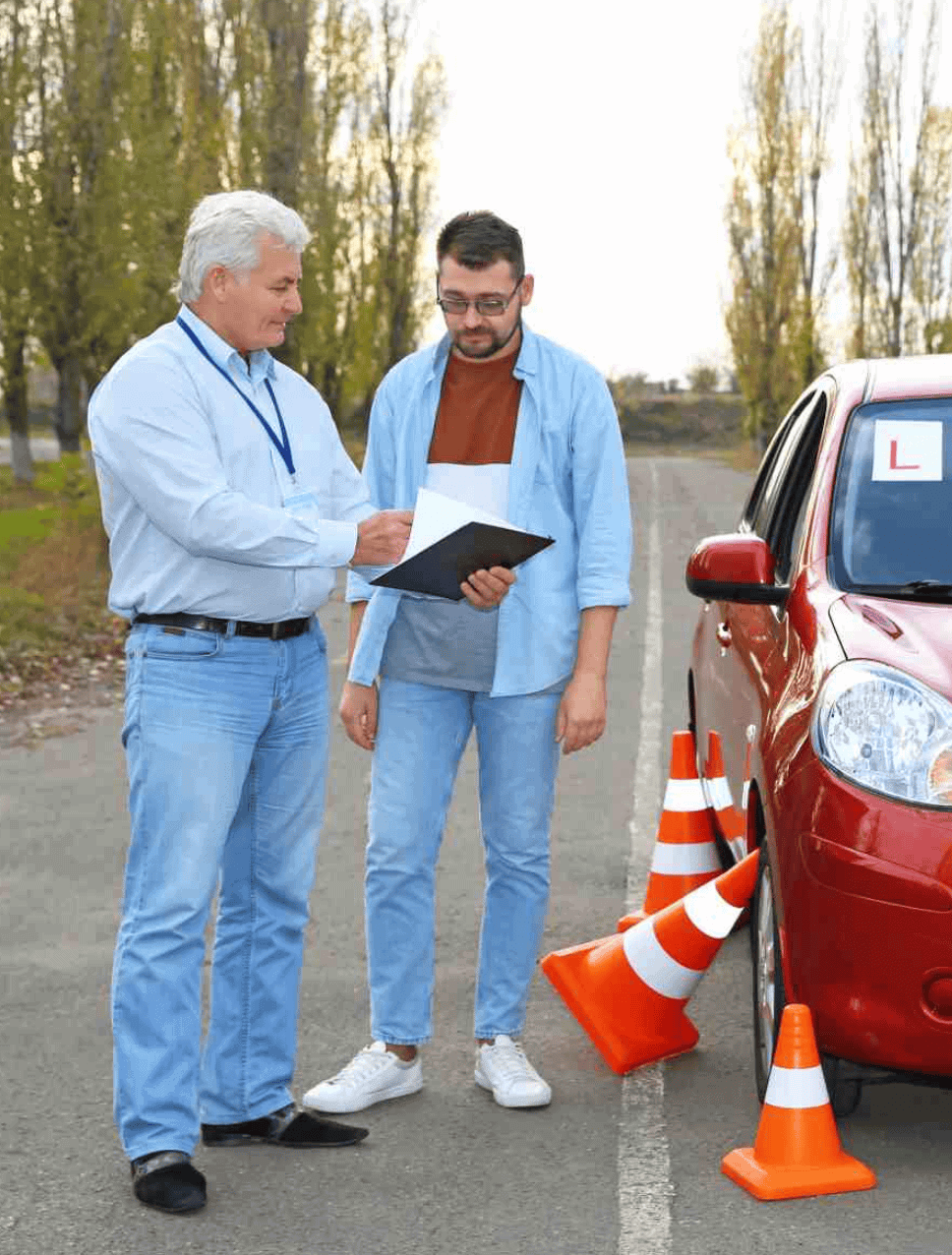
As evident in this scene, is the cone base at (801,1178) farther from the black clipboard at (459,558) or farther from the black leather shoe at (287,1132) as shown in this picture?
the black clipboard at (459,558)

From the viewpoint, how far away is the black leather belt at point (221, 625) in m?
4.20

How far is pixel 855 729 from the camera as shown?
4133 millimetres

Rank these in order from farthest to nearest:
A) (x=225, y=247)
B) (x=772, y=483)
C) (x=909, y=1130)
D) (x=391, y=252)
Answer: (x=391, y=252) < (x=772, y=483) < (x=909, y=1130) < (x=225, y=247)

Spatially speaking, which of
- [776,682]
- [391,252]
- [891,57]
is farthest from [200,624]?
[891,57]

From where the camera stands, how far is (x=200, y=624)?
13.8 ft

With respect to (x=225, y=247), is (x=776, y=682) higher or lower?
lower

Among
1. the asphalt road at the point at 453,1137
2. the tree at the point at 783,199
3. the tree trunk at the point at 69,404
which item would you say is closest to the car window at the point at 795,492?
the asphalt road at the point at 453,1137

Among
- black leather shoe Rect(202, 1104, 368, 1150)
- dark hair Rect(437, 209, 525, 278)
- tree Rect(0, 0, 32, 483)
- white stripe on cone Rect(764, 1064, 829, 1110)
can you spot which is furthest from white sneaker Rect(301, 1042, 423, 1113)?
tree Rect(0, 0, 32, 483)

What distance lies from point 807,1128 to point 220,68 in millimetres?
29685

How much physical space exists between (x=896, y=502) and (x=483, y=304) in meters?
1.16

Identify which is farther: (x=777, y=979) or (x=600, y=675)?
(x=600, y=675)

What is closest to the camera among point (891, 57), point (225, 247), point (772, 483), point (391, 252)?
A: point (225, 247)

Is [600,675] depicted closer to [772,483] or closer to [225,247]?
[225,247]

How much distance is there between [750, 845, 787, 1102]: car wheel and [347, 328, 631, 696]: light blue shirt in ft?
2.29
